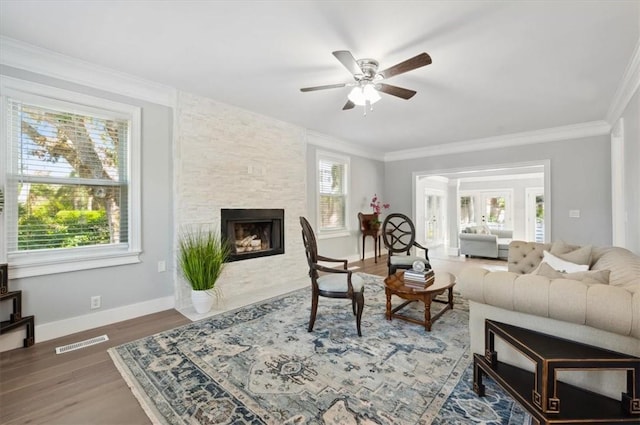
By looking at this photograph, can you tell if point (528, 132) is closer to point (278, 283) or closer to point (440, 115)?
point (440, 115)

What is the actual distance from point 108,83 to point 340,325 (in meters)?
3.51

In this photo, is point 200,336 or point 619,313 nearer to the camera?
point 619,313

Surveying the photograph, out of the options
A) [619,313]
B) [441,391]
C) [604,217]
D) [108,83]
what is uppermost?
[108,83]

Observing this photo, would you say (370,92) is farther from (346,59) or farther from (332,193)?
(332,193)

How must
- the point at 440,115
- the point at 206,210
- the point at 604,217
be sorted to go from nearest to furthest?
1. the point at 206,210
2. the point at 440,115
3. the point at 604,217

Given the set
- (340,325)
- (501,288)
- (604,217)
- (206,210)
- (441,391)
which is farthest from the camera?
(604,217)

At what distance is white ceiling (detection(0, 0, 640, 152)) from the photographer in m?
1.97

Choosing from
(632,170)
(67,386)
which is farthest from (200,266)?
(632,170)

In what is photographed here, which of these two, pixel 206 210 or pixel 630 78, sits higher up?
pixel 630 78

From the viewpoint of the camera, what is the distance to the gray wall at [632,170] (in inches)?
110

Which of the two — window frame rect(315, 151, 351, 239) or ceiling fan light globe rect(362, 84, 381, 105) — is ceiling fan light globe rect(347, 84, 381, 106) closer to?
ceiling fan light globe rect(362, 84, 381, 105)

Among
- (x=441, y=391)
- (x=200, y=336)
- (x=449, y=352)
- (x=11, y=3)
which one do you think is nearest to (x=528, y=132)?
(x=449, y=352)

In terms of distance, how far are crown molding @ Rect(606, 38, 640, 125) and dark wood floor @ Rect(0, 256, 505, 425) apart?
483cm

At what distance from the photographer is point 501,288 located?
1633 millimetres
